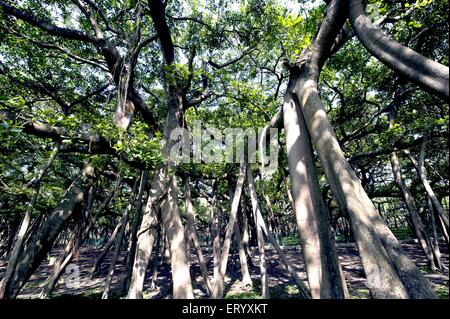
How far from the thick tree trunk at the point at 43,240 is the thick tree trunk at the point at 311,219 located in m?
5.67

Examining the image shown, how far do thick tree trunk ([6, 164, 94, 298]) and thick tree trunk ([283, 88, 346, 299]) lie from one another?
18.6ft

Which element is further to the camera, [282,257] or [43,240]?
[282,257]

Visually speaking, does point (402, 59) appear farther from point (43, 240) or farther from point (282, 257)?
point (43, 240)

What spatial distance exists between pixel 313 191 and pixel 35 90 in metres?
8.34

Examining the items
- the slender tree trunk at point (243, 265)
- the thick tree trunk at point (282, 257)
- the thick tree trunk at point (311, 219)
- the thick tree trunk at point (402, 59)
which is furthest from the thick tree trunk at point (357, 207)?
the slender tree trunk at point (243, 265)

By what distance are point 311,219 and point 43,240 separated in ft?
19.2

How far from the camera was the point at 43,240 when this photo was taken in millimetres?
4957

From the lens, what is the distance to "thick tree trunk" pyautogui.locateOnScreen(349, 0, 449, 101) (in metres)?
1.59

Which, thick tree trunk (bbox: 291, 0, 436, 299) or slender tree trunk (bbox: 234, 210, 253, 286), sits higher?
thick tree trunk (bbox: 291, 0, 436, 299)

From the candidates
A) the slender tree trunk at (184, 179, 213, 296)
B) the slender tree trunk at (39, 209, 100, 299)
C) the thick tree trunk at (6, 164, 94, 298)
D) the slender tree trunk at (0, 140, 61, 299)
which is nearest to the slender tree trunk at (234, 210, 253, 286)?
the slender tree trunk at (184, 179, 213, 296)

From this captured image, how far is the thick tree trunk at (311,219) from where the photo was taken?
251cm

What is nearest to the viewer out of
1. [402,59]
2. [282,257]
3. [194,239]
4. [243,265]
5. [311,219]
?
[402,59]

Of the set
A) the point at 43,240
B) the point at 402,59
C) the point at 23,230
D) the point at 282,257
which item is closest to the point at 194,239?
the point at 282,257

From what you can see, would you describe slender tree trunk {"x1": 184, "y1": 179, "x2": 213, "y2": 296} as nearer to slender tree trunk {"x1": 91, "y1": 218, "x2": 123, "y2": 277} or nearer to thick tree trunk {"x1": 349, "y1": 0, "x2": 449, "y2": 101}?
slender tree trunk {"x1": 91, "y1": 218, "x2": 123, "y2": 277}
